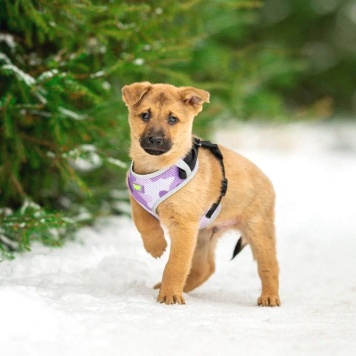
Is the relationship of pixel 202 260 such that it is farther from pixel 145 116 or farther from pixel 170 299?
pixel 145 116

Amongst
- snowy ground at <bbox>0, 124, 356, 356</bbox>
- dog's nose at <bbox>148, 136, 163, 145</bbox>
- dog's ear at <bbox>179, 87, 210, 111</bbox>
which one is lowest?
snowy ground at <bbox>0, 124, 356, 356</bbox>

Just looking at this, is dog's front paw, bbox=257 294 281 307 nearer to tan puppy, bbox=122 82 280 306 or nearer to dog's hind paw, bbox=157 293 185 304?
tan puppy, bbox=122 82 280 306

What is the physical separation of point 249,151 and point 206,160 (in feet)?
36.1

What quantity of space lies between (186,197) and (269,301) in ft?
3.71

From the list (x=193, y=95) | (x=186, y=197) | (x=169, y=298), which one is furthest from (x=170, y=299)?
(x=193, y=95)

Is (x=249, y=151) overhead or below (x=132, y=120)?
overhead

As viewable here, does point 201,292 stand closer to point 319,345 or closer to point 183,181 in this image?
point 183,181

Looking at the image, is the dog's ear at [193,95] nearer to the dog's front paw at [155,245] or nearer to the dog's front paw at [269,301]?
the dog's front paw at [155,245]

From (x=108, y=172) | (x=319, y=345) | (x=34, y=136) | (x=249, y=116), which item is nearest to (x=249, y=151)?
(x=249, y=116)

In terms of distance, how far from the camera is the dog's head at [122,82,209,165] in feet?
15.5

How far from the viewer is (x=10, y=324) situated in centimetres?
370

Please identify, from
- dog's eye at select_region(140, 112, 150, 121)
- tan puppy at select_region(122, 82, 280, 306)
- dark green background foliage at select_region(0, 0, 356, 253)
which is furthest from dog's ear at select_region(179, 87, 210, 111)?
dark green background foliage at select_region(0, 0, 356, 253)

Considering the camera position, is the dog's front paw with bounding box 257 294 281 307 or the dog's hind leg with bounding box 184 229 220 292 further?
the dog's hind leg with bounding box 184 229 220 292

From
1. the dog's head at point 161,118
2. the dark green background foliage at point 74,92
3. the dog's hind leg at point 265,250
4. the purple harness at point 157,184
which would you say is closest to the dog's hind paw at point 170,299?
the purple harness at point 157,184
